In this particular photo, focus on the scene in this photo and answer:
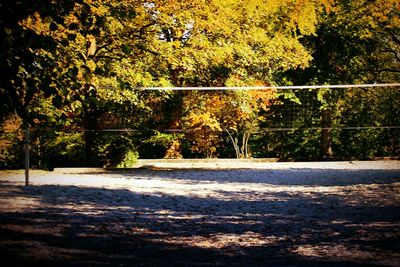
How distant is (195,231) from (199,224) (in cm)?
48

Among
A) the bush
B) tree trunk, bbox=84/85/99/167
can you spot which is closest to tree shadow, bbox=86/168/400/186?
the bush

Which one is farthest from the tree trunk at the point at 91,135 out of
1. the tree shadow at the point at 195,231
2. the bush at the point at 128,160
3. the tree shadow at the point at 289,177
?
the tree shadow at the point at 195,231

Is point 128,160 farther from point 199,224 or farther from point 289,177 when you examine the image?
point 199,224

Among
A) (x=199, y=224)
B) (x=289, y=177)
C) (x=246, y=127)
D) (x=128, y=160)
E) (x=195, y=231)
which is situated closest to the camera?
(x=195, y=231)

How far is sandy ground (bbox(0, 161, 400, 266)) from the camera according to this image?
4719 millimetres

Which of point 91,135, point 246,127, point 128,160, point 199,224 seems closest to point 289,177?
point 128,160

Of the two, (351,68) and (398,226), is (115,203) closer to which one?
(398,226)

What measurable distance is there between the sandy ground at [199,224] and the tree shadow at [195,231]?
0.5 inches

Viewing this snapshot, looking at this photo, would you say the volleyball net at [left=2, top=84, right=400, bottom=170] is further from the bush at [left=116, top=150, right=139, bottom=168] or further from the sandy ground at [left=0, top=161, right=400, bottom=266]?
the sandy ground at [left=0, top=161, right=400, bottom=266]

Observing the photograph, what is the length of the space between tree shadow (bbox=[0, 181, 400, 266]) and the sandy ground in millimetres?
12

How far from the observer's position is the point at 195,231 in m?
6.13

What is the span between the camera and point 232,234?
595 centimetres

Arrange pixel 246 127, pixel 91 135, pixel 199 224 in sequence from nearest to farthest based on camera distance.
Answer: pixel 199 224
pixel 91 135
pixel 246 127

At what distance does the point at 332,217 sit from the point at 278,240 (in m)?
1.79
